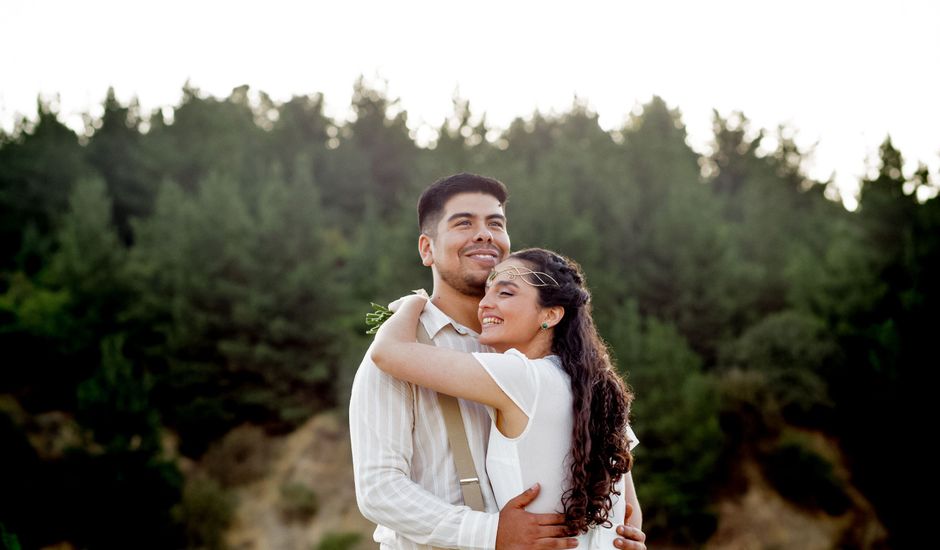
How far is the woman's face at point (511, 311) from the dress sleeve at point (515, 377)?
0.87 feet

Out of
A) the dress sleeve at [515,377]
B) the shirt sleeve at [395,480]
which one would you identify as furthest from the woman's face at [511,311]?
the shirt sleeve at [395,480]

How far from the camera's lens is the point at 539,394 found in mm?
2730

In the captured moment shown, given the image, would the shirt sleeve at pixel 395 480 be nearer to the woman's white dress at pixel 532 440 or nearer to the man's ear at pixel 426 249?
the woman's white dress at pixel 532 440

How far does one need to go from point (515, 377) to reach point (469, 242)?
82 centimetres

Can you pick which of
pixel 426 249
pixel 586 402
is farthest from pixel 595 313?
pixel 586 402

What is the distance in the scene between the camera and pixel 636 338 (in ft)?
80.3

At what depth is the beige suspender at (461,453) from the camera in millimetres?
2750

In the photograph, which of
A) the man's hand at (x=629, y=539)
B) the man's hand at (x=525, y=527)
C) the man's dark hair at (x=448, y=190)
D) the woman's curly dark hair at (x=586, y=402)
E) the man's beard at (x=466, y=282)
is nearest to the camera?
the man's hand at (x=525, y=527)

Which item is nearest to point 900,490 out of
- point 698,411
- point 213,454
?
point 698,411

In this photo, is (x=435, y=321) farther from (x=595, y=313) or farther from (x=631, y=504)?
(x=595, y=313)

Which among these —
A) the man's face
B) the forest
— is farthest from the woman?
the forest

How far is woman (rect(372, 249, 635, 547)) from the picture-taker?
2701 mm

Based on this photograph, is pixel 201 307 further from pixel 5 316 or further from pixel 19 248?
pixel 19 248

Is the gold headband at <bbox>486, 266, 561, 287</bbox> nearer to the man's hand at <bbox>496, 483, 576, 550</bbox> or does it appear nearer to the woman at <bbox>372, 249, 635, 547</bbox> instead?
the woman at <bbox>372, 249, 635, 547</bbox>
